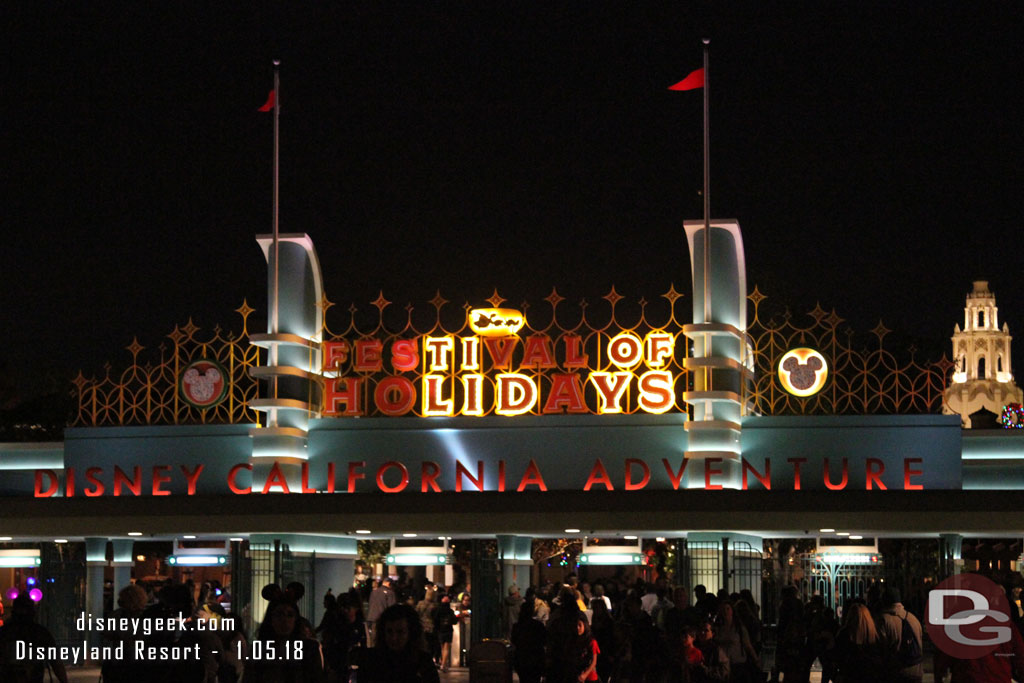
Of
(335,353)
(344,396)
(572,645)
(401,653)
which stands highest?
(335,353)

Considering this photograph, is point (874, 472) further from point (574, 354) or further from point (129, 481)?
point (129, 481)

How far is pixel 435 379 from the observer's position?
3164 cm

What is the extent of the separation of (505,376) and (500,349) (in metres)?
0.55

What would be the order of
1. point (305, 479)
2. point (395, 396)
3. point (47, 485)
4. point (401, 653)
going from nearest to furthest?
point (401, 653) → point (305, 479) → point (395, 396) → point (47, 485)

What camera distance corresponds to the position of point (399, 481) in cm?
3111

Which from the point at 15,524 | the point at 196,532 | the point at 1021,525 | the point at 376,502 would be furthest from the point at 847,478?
the point at 15,524

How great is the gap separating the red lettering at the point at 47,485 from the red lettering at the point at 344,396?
5.69 meters

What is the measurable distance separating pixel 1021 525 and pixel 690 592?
590 cm

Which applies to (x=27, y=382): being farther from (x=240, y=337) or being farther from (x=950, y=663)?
(x=950, y=663)

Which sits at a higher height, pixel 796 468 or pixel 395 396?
pixel 395 396

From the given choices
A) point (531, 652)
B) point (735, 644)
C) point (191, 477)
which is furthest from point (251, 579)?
point (735, 644)

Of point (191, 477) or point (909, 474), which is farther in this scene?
point (191, 477)

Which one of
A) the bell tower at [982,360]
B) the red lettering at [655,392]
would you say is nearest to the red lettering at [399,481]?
the red lettering at [655,392]

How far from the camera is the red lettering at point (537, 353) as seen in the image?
3106 cm
